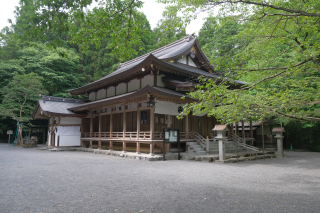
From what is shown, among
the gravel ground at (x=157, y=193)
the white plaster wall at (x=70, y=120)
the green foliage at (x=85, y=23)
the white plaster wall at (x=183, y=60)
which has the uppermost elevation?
the white plaster wall at (x=183, y=60)

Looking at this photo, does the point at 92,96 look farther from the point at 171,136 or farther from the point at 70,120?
the point at 171,136

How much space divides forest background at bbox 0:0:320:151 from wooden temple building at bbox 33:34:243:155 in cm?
224

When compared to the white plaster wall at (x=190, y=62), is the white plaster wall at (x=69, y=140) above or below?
below

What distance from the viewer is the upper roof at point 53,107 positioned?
61.4 feet

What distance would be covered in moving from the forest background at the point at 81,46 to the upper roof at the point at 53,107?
148 inches

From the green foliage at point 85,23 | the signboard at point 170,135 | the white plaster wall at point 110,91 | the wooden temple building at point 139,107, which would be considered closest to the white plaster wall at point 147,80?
the wooden temple building at point 139,107

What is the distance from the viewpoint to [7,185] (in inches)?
242

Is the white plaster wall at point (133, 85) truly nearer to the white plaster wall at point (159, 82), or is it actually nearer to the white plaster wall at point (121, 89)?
the white plaster wall at point (121, 89)

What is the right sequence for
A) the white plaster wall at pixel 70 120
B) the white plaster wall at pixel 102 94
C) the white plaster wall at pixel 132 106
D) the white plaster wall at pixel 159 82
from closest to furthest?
1. the white plaster wall at pixel 159 82
2. the white plaster wall at pixel 132 106
3. the white plaster wall at pixel 70 120
4. the white plaster wall at pixel 102 94

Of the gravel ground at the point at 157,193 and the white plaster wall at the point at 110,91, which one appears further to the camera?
the white plaster wall at the point at 110,91

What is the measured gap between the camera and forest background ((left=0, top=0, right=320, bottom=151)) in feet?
15.6

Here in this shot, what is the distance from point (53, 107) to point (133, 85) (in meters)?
8.58

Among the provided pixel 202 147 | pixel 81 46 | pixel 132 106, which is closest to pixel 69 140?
pixel 132 106

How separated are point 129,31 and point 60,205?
16.6 feet
